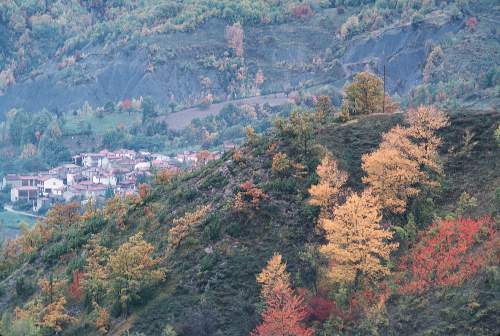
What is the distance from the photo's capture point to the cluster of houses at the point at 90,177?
13500 centimetres

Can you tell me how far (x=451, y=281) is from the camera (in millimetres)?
38094

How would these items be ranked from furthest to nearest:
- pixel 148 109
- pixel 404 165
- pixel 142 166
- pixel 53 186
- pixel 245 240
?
pixel 148 109 → pixel 142 166 → pixel 53 186 → pixel 245 240 → pixel 404 165

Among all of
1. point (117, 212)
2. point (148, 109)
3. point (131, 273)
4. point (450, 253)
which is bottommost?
point (148, 109)

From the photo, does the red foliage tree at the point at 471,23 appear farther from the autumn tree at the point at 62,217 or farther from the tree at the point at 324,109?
the autumn tree at the point at 62,217

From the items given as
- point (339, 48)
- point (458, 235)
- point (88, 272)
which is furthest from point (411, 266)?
point (339, 48)

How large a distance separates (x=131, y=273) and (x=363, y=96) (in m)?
24.7

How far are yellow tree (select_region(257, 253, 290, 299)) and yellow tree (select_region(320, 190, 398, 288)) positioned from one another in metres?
2.29

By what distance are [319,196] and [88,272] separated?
52.6 ft

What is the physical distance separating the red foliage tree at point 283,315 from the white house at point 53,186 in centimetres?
10396

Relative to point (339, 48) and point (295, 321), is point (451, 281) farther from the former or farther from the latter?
point (339, 48)

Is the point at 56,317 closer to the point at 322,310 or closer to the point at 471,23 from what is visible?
the point at 322,310

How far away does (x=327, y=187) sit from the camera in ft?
151

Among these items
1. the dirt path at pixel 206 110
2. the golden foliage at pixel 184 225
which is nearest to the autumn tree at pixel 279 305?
the golden foliage at pixel 184 225

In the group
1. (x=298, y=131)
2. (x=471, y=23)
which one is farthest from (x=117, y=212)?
(x=471, y=23)
